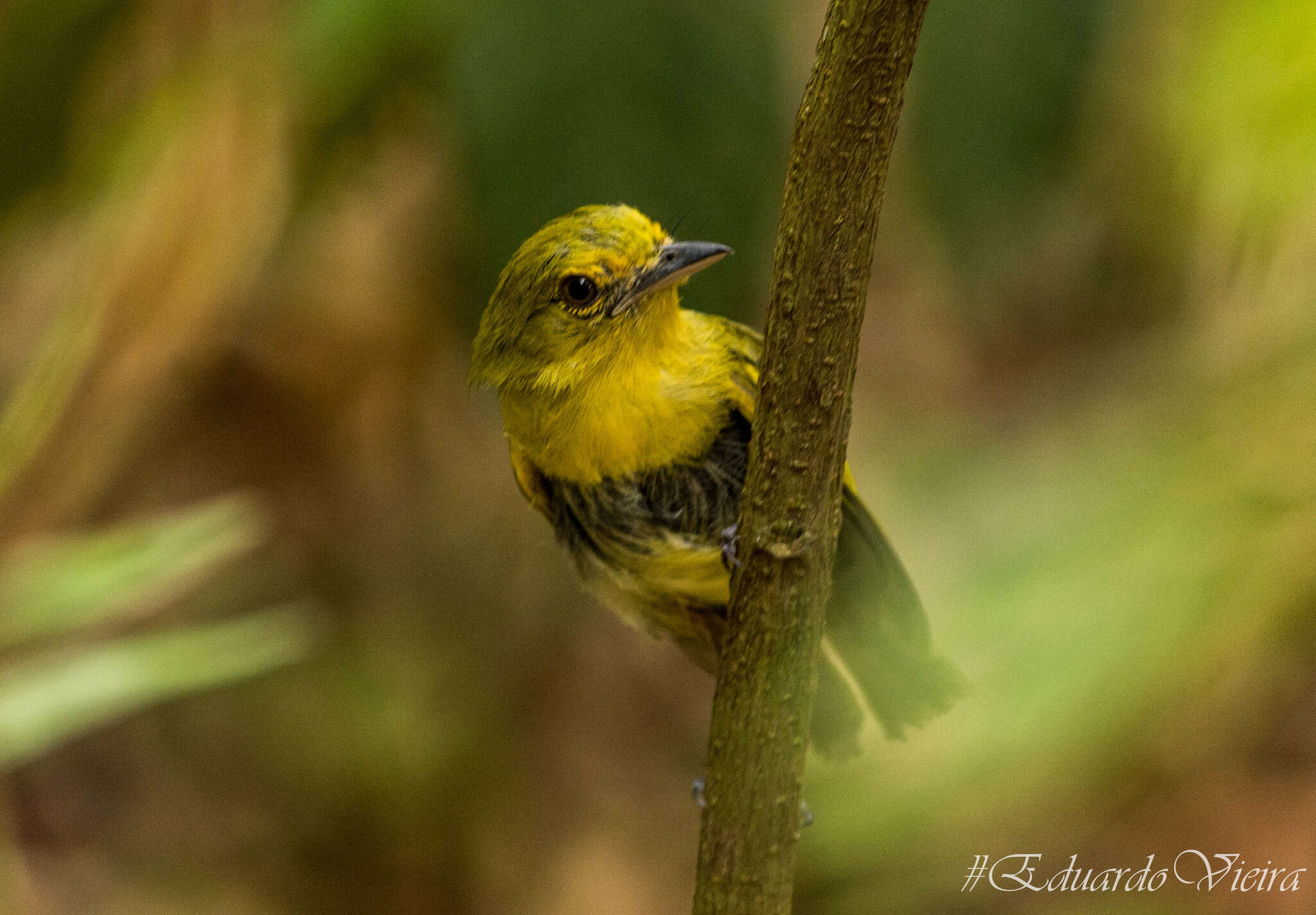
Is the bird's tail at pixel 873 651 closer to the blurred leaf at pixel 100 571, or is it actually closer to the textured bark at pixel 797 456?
the textured bark at pixel 797 456

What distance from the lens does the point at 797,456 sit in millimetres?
1403

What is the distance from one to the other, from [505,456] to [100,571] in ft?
6.24

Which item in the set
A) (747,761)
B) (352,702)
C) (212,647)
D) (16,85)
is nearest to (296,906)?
(352,702)

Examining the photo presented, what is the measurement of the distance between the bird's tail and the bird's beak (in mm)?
502

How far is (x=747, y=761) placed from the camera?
4.99ft

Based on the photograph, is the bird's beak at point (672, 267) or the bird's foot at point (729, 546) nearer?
the bird's foot at point (729, 546)

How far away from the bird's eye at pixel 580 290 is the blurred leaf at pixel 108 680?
82cm

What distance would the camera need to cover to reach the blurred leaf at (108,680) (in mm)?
2057

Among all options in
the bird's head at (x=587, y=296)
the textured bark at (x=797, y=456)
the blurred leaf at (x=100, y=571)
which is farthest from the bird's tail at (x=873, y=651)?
the blurred leaf at (x=100, y=571)

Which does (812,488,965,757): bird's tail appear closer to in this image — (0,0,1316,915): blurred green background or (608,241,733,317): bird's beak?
(0,0,1316,915): blurred green background

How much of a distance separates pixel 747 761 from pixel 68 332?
2069 mm

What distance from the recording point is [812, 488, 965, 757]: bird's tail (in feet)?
7.31
